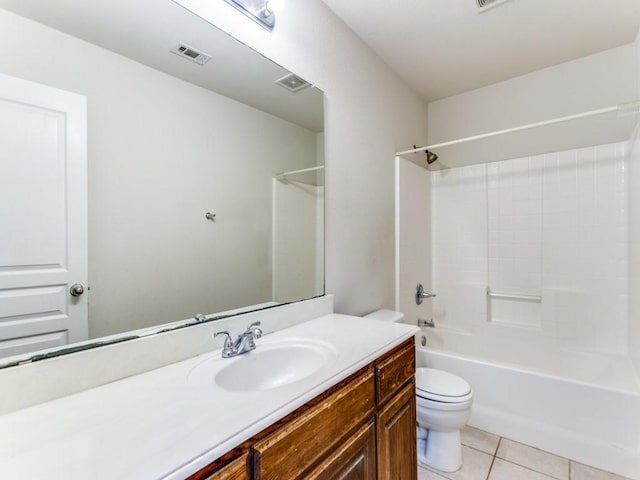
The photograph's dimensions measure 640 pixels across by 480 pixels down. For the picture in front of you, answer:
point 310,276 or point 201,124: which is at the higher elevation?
point 201,124

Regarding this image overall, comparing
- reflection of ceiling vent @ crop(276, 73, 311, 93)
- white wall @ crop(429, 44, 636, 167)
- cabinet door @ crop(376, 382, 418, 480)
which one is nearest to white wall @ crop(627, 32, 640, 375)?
white wall @ crop(429, 44, 636, 167)

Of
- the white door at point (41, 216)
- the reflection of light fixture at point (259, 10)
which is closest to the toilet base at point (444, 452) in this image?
the white door at point (41, 216)

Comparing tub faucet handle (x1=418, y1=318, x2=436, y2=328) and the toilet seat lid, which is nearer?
the toilet seat lid

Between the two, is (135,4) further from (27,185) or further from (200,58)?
(27,185)

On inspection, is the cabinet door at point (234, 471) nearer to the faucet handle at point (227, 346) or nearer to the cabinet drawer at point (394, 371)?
the faucet handle at point (227, 346)

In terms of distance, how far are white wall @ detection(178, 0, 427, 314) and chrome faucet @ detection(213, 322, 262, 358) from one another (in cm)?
68

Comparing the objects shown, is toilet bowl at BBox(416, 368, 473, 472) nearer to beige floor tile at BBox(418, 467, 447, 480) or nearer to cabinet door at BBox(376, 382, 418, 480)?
beige floor tile at BBox(418, 467, 447, 480)

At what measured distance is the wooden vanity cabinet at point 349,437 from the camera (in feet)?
2.17

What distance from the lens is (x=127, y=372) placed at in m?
0.88

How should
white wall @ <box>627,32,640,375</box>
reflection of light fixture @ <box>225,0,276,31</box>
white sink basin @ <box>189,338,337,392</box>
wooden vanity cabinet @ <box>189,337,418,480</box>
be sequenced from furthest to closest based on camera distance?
white wall @ <box>627,32,640,375</box> < reflection of light fixture @ <box>225,0,276,31</box> < white sink basin @ <box>189,338,337,392</box> < wooden vanity cabinet @ <box>189,337,418,480</box>

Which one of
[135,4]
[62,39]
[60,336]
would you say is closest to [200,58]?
[135,4]

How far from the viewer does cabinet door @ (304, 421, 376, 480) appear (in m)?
0.82

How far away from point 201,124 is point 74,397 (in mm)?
938

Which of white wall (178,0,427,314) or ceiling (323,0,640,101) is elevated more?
ceiling (323,0,640,101)
